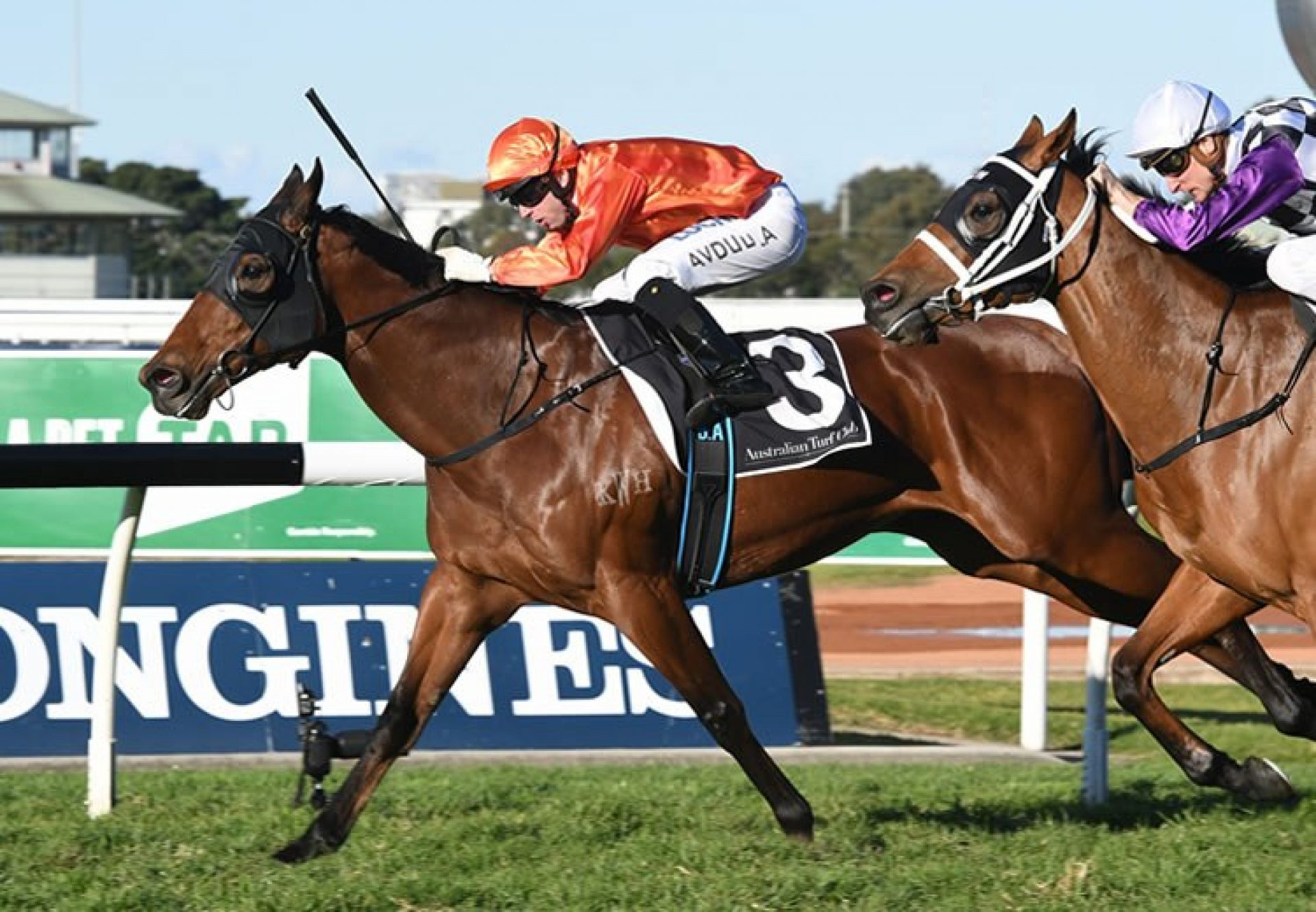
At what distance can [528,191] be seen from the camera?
17.6 ft

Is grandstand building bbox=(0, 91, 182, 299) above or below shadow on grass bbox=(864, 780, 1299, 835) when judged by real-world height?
above

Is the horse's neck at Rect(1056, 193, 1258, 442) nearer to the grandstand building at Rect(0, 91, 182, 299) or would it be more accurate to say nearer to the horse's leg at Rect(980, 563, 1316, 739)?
the horse's leg at Rect(980, 563, 1316, 739)

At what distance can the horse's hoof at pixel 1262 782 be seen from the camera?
518cm

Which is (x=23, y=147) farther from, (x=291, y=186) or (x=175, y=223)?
(x=291, y=186)

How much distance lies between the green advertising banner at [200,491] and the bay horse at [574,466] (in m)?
4.00

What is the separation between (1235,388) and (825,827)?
5.07 feet

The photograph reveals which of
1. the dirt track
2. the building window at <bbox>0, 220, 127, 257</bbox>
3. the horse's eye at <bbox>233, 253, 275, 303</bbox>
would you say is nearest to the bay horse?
the horse's eye at <bbox>233, 253, 275, 303</bbox>

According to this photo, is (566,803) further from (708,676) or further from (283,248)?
(283,248)

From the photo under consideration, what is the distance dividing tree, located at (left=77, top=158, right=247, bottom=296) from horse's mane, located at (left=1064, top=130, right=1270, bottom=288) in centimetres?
4405

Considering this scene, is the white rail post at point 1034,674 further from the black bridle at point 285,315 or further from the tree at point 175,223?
the tree at point 175,223

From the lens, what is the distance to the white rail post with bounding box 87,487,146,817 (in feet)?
18.6

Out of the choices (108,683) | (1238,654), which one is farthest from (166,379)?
(1238,654)

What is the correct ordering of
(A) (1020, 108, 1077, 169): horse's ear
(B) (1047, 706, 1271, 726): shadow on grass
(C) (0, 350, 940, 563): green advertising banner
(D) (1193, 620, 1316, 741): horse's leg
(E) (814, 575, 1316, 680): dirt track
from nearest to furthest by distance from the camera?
(A) (1020, 108, 1077, 169): horse's ear, (D) (1193, 620, 1316, 741): horse's leg, (B) (1047, 706, 1271, 726): shadow on grass, (C) (0, 350, 940, 563): green advertising banner, (E) (814, 575, 1316, 680): dirt track

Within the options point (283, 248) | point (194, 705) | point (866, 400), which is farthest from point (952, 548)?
point (194, 705)
